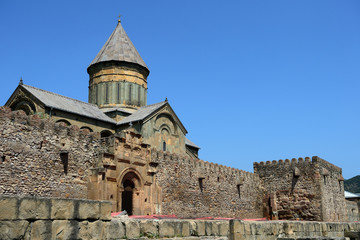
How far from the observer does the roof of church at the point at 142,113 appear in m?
22.9

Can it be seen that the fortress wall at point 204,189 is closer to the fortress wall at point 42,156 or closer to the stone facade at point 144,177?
the stone facade at point 144,177

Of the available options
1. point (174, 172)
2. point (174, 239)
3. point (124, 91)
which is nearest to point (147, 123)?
point (124, 91)

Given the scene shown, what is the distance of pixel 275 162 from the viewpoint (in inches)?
961

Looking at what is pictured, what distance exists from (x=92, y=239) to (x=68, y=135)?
30.0 ft

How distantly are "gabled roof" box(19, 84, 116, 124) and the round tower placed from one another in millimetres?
1609

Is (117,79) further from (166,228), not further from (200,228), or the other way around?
(166,228)

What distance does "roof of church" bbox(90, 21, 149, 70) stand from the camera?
26302mm

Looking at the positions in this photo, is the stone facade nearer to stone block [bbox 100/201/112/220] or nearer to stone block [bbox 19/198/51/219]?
stone block [bbox 100/201/112/220]

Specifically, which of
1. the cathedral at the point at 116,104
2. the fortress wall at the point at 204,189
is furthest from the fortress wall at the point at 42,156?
the cathedral at the point at 116,104

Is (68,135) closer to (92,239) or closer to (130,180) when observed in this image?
(130,180)

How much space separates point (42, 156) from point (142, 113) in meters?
11.5

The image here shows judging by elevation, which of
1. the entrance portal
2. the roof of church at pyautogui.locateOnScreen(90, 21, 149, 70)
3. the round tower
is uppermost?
the roof of church at pyautogui.locateOnScreen(90, 21, 149, 70)

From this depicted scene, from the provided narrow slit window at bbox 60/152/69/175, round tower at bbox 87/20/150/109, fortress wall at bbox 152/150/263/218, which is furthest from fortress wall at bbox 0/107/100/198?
round tower at bbox 87/20/150/109

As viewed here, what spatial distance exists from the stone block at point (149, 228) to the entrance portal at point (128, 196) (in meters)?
9.01
